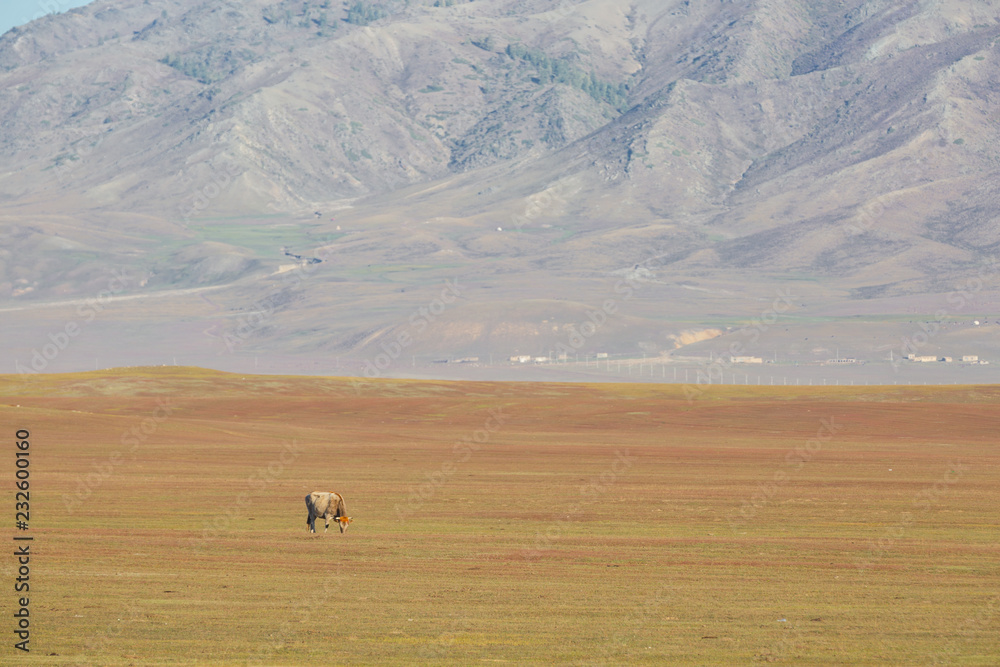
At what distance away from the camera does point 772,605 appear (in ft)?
69.0

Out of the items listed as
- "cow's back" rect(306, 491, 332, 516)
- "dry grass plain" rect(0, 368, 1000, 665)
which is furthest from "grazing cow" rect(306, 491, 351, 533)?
"dry grass plain" rect(0, 368, 1000, 665)

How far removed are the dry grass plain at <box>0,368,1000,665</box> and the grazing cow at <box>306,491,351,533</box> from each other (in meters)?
0.72

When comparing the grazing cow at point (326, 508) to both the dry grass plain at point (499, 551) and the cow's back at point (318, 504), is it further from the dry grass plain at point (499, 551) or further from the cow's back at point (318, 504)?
the dry grass plain at point (499, 551)

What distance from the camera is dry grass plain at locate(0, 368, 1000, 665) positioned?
60.7 ft

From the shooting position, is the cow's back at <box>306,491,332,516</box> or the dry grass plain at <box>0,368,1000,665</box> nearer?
the dry grass plain at <box>0,368,1000,665</box>

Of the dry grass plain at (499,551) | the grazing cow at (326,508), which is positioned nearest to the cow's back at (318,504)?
the grazing cow at (326,508)

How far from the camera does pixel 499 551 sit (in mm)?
25969

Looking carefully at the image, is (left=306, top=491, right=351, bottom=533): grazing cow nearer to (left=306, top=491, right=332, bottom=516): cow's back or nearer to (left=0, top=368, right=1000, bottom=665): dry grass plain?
(left=306, top=491, right=332, bottom=516): cow's back

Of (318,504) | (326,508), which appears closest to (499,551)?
(326,508)

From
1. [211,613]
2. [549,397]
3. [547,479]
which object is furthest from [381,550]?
[549,397]

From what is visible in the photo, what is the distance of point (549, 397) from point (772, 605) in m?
74.4

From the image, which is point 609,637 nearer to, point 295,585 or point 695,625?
point 695,625

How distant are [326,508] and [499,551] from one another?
403 cm

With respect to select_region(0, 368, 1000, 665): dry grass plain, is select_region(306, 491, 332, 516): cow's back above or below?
above
